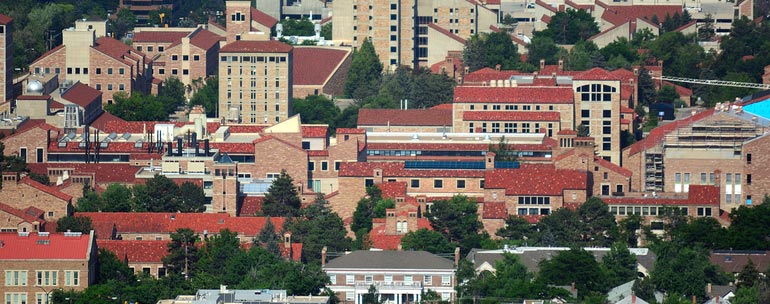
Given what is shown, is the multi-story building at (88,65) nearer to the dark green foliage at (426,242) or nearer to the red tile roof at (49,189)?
the red tile roof at (49,189)

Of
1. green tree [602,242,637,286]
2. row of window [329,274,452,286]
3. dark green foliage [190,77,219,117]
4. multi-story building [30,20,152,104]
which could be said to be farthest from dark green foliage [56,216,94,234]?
multi-story building [30,20,152,104]

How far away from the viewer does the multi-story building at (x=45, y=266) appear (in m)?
139

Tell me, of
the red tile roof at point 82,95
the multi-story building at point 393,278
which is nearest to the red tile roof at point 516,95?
the red tile roof at point 82,95

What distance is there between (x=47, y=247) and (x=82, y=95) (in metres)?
42.0

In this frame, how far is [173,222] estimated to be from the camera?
498 feet

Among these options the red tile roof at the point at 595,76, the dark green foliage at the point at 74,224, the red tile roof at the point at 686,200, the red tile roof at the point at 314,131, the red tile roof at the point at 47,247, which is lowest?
the red tile roof at the point at 47,247

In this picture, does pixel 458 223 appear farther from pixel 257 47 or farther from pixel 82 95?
pixel 82 95

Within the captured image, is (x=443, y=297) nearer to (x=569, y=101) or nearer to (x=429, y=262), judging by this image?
(x=429, y=262)

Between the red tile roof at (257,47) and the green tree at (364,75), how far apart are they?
10.4m

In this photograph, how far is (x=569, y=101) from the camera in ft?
578

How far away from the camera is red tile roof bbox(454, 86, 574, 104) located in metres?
177

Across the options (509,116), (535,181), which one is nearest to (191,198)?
(535,181)

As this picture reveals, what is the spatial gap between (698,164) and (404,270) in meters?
25.9

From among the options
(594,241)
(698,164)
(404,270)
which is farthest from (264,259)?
(698,164)
